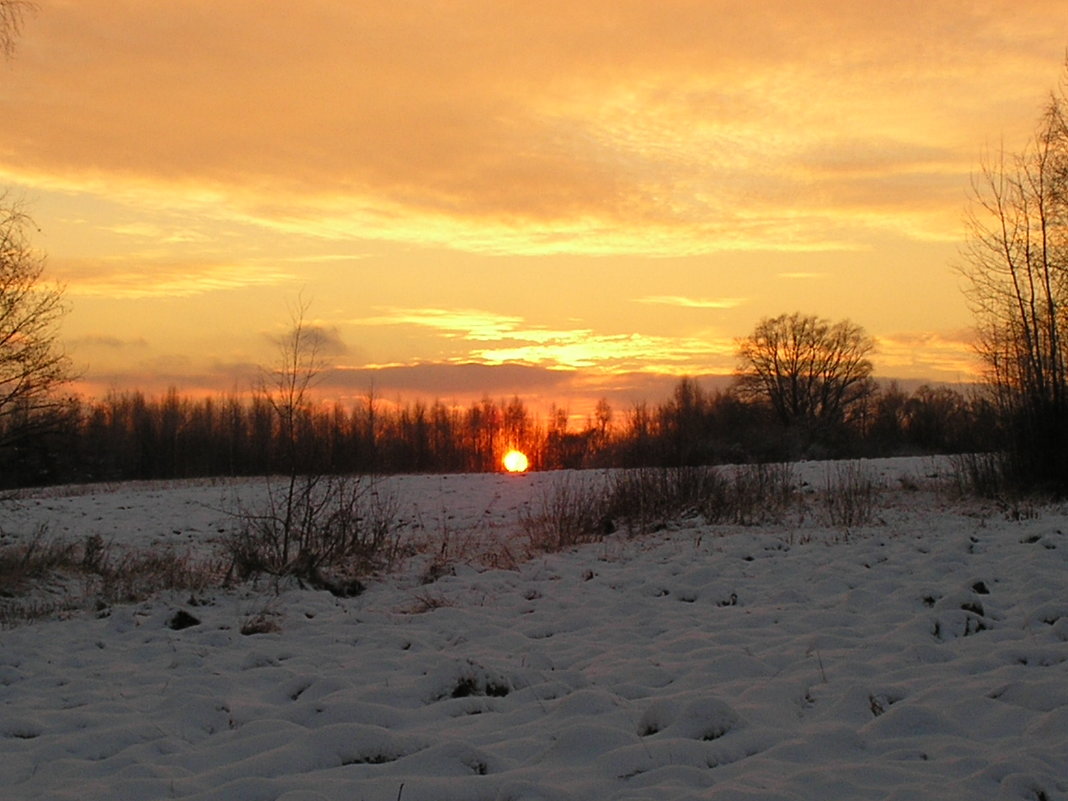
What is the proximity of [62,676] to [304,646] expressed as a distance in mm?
1930

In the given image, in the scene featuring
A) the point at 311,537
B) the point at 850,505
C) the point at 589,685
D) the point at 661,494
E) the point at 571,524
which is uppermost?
the point at 661,494

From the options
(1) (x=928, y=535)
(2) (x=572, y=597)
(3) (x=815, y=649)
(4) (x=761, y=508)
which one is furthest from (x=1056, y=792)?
(4) (x=761, y=508)

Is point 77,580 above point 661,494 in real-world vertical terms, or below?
below

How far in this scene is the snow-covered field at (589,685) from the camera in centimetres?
416

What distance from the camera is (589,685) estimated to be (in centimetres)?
580

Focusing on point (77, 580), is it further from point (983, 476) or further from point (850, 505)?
point (983, 476)

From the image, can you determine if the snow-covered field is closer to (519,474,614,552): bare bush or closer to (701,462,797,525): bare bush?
(519,474,614,552): bare bush

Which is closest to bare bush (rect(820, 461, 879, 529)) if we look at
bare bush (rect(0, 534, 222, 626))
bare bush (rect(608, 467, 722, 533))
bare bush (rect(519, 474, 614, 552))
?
bare bush (rect(608, 467, 722, 533))

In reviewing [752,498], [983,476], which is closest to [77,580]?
[752,498]

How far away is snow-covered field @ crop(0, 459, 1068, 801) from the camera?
13.6ft

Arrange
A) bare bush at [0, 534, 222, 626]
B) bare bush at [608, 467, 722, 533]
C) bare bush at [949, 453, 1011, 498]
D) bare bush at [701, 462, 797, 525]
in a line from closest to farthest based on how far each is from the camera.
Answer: bare bush at [0, 534, 222, 626], bare bush at [701, 462, 797, 525], bare bush at [608, 467, 722, 533], bare bush at [949, 453, 1011, 498]

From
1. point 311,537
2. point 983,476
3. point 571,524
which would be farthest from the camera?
point 983,476

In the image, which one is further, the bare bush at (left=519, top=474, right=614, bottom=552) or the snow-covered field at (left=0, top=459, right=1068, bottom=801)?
the bare bush at (left=519, top=474, right=614, bottom=552)

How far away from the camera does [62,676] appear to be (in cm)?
662
